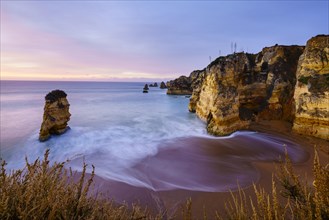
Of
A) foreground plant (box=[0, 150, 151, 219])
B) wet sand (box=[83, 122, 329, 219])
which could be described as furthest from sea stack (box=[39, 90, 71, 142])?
foreground plant (box=[0, 150, 151, 219])

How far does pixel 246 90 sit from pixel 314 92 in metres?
6.10

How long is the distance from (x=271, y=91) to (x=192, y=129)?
6.92m

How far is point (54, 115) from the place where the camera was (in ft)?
47.2

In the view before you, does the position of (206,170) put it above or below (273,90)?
below

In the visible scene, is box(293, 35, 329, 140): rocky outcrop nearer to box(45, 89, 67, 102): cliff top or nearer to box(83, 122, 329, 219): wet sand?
box(83, 122, 329, 219): wet sand

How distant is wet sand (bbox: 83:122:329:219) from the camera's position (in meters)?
6.71

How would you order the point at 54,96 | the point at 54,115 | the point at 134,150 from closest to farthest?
the point at 134,150
the point at 54,115
the point at 54,96

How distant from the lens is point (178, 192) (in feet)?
23.2

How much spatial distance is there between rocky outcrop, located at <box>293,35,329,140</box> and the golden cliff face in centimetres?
341

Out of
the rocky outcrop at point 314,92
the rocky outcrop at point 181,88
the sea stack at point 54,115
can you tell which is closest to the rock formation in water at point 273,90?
the rocky outcrop at point 314,92

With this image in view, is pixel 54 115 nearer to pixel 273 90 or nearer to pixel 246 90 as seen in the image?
pixel 246 90

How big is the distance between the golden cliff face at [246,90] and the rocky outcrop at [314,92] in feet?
11.2

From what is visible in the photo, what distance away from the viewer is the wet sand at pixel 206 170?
6711mm

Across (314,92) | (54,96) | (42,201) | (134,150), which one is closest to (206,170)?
(134,150)
